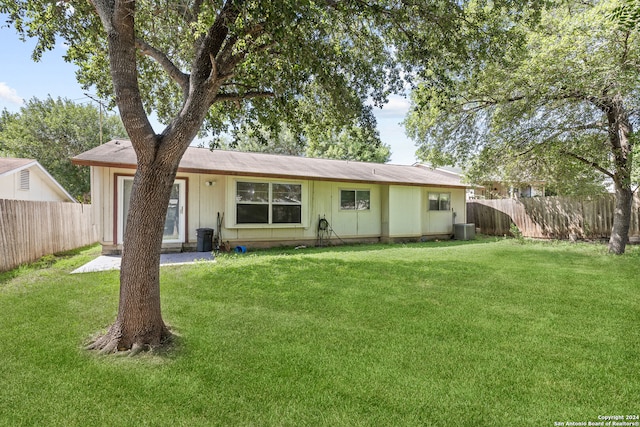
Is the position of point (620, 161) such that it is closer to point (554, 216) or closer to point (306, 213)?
point (554, 216)

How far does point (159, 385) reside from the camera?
257 cm

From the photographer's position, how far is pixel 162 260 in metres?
7.70

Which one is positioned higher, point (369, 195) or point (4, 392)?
point (369, 195)

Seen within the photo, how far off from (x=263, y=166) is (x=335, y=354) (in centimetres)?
828

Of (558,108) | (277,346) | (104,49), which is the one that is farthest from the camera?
(558,108)

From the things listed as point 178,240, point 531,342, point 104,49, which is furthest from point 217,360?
point 178,240

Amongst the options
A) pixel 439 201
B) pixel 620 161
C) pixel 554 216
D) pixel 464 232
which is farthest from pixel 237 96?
pixel 554 216

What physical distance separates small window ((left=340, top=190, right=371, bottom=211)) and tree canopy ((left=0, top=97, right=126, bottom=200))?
704 inches

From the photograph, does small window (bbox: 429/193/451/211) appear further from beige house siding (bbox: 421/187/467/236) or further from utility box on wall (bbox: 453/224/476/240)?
utility box on wall (bbox: 453/224/476/240)

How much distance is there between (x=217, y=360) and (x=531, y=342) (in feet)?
10.2

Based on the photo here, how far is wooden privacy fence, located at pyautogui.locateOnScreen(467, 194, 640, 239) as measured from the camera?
11.5 m

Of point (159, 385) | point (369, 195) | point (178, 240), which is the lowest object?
point (159, 385)

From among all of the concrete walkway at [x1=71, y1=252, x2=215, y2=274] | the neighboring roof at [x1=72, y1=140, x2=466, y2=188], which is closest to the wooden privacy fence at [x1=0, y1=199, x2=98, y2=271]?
the concrete walkway at [x1=71, y1=252, x2=215, y2=274]

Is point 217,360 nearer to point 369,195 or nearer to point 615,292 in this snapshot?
point 615,292
